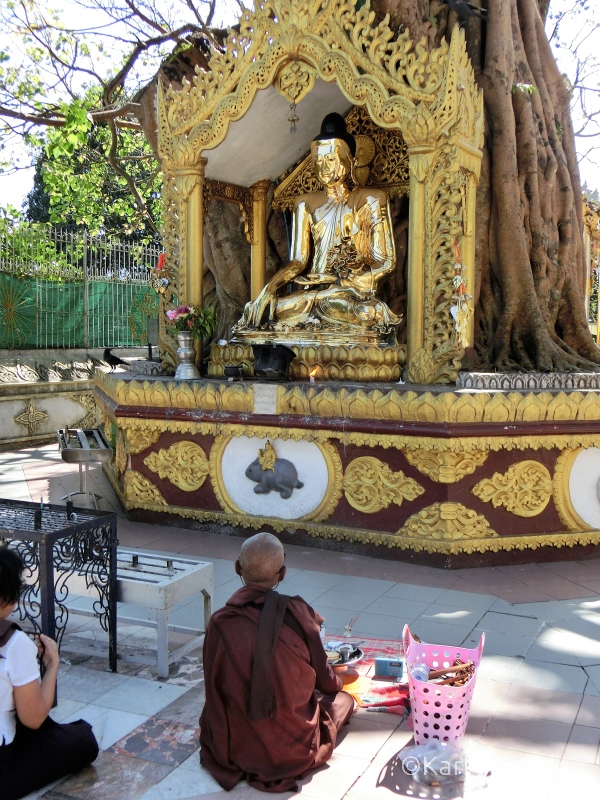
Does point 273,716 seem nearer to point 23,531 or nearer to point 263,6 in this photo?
point 23,531

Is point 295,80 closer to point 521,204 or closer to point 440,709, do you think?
point 521,204

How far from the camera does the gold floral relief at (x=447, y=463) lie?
5.21 m

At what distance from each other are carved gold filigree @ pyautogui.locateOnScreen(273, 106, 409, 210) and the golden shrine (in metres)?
0.46

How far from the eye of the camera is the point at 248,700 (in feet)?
8.73

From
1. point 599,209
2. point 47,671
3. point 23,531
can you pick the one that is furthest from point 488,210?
point 47,671

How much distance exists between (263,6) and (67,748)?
5.97 m

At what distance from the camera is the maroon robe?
2.66 meters

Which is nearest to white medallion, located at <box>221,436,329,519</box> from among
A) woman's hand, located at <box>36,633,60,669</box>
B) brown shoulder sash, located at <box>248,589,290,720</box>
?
brown shoulder sash, located at <box>248,589,290,720</box>

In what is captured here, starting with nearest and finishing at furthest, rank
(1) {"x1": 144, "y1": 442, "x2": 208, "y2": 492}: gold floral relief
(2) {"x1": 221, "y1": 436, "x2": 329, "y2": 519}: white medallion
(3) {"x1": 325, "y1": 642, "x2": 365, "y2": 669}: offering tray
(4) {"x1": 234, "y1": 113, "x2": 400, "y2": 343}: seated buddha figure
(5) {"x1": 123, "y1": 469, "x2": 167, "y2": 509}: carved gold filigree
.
A: (3) {"x1": 325, "y1": 642, "x2": 365, "y2": 669}: offering tray
(2) {"x1": 221, "y1": 436, "x2": 329, "y2": 519}: white medallion
(1) {"x1": 144, "y1": 442, "x2": 208, "y2": 492}: gold floral relief
(5) {"x1": 123, "y1": 469, "x2": 167, "y2": 509}: carved gold filigree
(4) {"x1": 234, "y1": 113, "x2": 400, "y2": 343}: seated buddha figure

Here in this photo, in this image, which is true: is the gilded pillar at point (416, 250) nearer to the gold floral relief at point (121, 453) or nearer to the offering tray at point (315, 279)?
the offering tray at point (315, 279)

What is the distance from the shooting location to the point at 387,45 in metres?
6.06

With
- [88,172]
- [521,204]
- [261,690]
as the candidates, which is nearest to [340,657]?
[261,690]

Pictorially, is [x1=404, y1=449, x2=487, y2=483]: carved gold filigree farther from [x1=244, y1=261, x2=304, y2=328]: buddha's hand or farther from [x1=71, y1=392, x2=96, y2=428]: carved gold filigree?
[x1=71, y1=392, x2=96, y2=428]: carved gold filigree

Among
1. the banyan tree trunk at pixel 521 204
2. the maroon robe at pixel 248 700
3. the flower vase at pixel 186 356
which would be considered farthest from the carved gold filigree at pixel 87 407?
the maroon robe at pixel 248 700
